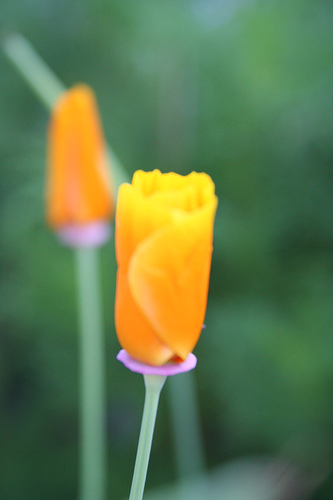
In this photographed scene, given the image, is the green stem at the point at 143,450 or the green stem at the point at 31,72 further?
the green stem at the point at 31,72

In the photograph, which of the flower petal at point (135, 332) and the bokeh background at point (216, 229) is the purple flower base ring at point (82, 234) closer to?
the bokeh background at point (216, 229)

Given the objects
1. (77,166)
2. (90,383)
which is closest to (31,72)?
(77,166)

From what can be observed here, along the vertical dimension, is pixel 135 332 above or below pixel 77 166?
below

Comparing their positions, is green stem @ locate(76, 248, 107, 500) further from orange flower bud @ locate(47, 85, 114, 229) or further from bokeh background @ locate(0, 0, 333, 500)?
bokeh background @ locate(0, 0, 333, 500)

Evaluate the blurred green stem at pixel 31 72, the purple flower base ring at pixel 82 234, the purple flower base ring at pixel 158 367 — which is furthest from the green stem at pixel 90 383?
the purple flower base ring at pixel 158 367

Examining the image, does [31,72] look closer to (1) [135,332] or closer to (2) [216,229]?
(1) [135,332]

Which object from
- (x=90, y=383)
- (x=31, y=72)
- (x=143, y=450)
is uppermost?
(x=31, y=72)
